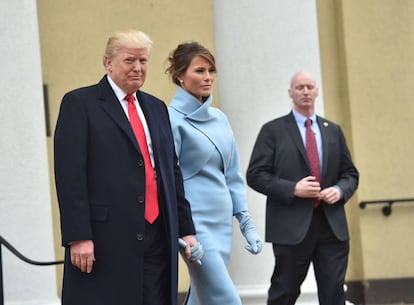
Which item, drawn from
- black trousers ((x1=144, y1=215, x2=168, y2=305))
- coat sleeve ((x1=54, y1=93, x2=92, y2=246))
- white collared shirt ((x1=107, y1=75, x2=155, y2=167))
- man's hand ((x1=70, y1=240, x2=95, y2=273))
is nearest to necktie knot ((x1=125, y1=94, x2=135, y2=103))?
white collared shirt ((x1=107, y1=75, x2=155, y2=167))

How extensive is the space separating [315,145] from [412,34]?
2.81 m

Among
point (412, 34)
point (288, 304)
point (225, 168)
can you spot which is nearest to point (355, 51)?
point (412, 34)

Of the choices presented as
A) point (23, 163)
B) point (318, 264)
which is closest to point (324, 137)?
point (318, 264)

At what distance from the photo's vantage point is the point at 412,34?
8.91 meters

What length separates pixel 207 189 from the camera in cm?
516

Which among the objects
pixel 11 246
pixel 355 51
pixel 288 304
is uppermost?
pixel 355 51

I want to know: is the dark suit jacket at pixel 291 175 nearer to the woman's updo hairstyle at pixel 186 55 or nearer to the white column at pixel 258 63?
the white column at pixel 258 63

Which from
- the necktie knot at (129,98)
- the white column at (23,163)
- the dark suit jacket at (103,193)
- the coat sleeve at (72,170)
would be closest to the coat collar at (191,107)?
the necktie knot at (129,98)

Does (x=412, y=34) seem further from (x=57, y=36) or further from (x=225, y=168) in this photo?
(x=225, y=168)

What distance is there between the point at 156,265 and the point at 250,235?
44.3 inches

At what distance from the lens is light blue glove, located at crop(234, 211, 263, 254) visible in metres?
5.19

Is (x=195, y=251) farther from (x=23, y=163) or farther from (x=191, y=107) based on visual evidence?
(x=23, y=163)

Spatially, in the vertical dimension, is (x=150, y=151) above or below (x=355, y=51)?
below

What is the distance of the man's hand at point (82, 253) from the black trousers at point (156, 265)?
0.28 metres
